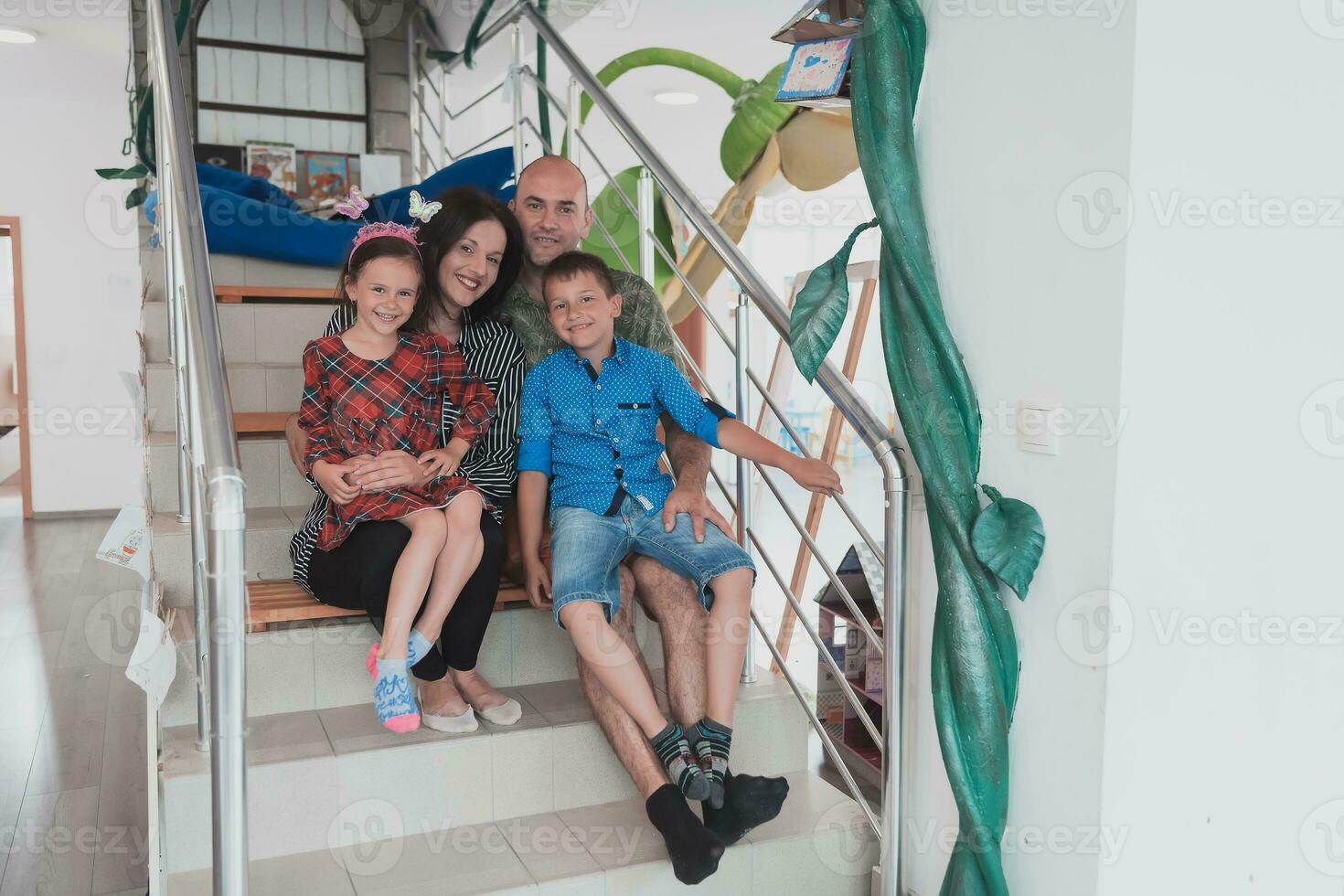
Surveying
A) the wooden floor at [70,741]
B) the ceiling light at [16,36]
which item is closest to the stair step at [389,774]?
the wooden floor at [70,741]

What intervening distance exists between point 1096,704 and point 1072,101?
2.43ft

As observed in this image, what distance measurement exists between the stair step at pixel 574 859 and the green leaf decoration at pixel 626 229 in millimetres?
1695

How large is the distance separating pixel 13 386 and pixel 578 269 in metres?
7.73

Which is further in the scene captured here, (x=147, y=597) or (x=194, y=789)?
(x=147, y=597)

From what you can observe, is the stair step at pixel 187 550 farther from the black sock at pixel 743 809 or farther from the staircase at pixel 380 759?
the black sock at pixel 743 809

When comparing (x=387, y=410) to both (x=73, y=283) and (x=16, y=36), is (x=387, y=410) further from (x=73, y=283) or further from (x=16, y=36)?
(x=73, y=283)

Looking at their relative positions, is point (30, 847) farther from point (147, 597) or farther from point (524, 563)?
point (524, 563)

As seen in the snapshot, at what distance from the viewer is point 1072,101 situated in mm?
1310

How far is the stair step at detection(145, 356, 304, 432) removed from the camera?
2508 mm

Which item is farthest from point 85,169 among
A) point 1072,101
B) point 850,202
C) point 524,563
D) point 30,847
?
point 1072,101

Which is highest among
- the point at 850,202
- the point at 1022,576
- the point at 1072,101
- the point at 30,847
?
the point at 850,202

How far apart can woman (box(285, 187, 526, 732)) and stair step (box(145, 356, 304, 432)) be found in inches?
20.1

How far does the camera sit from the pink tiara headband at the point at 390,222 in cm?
197

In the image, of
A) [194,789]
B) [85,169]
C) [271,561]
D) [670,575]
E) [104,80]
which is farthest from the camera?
[85,169]
